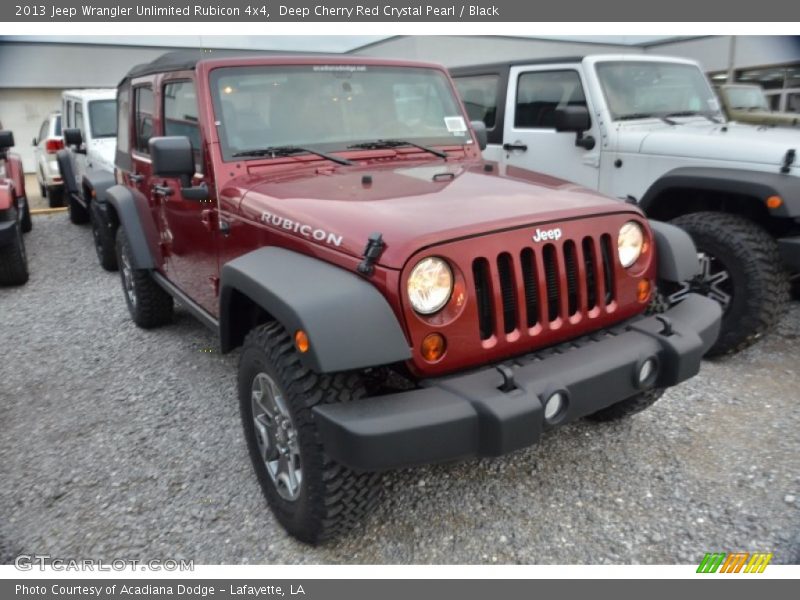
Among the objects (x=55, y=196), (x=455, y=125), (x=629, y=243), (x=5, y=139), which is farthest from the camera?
(x=55, y=196)

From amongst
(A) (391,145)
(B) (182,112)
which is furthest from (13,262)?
(A) (391,145)

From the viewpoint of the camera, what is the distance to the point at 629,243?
8.59 feet

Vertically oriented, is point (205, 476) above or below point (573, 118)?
below

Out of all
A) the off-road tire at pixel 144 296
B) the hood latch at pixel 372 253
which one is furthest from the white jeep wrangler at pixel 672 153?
the off-road tire at pixel 144 296

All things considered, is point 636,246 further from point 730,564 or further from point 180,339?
point 180,339

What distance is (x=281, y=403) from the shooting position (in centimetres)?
241

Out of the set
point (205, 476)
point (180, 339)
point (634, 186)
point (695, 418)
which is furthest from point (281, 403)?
point (634, 186)

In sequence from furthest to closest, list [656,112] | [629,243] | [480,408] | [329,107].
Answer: [656,112], [329,107], [629,243], [480,408]

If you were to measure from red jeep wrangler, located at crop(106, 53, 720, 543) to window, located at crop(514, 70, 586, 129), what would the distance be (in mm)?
2174

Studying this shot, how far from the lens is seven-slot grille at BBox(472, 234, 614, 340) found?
7.30 ft

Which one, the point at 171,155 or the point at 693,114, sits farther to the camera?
the point at 693,114

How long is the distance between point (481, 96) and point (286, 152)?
3414 millimetres

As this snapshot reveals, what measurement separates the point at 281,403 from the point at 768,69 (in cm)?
1477

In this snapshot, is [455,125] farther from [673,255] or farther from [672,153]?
[672,153]
